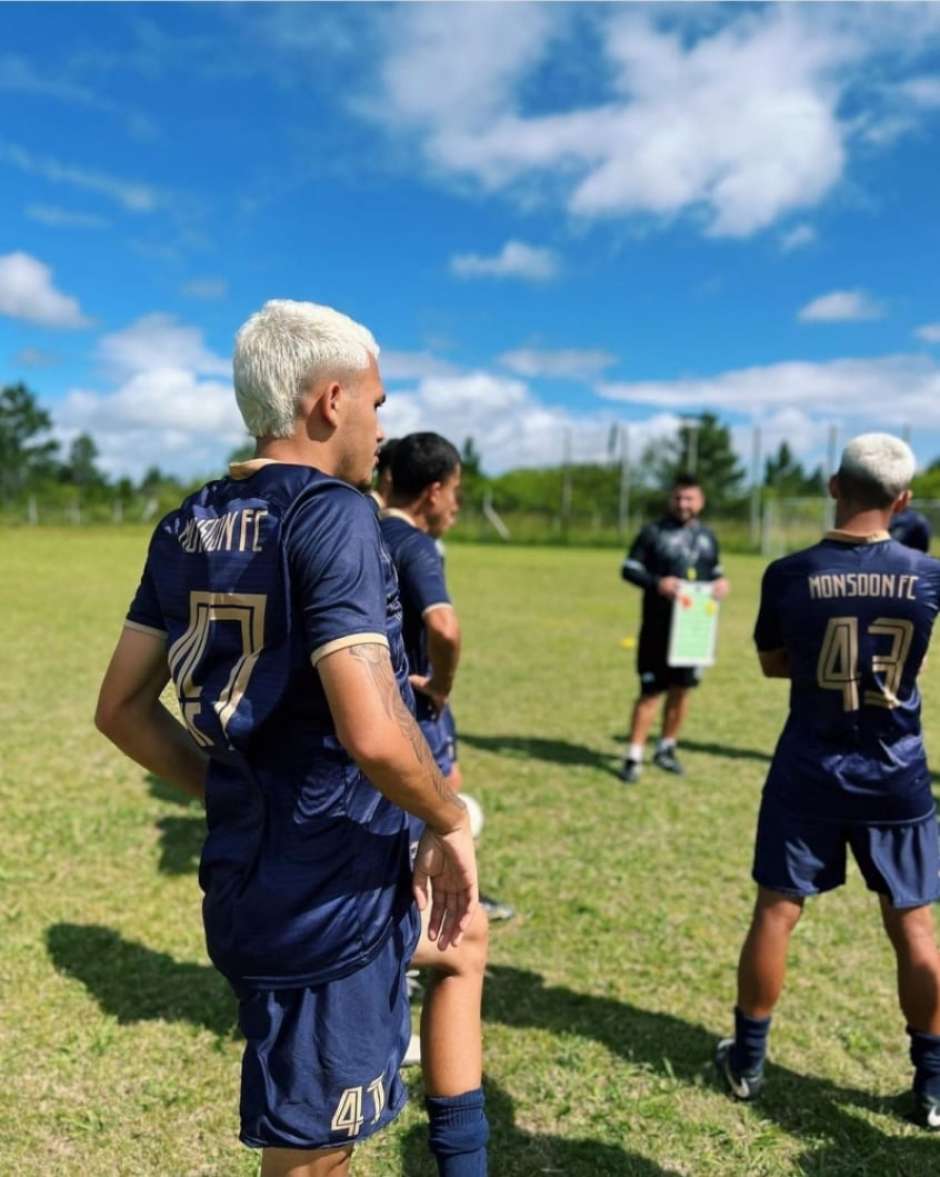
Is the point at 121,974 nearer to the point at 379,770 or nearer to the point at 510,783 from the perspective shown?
the point at 379,770

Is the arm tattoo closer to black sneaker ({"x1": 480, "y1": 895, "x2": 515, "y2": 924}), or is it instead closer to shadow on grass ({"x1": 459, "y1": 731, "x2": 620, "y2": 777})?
black sneaker ({"x1": 480, "y1": 895, "x2": 515, "y2": 924})

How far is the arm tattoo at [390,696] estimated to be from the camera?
158 cm

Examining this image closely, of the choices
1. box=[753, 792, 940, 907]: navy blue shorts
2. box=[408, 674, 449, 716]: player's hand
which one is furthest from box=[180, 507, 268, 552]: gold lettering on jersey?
box=[753, 792, 940, 907]: navy blue shorts

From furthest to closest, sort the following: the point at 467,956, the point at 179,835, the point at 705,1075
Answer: the point at 179,835 < the point at 705,1075 < the point at 467,956

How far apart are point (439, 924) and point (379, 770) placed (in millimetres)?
553

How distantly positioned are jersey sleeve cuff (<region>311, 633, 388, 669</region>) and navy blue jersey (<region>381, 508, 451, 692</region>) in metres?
1.87

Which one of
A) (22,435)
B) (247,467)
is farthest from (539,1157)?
(22,435)

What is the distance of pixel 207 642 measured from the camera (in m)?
1.72

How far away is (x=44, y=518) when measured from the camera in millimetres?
59438

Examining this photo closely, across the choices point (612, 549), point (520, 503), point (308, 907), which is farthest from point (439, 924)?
point (520, 503)

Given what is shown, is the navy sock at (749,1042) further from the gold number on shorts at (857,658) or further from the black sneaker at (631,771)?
the black sneaker at (631,771)

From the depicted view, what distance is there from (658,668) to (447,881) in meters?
5.30

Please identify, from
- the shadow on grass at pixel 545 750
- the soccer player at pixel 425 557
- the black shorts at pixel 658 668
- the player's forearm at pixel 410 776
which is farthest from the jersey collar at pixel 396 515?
the shadow on grass at pixel 545 750

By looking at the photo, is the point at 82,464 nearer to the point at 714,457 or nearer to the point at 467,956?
the point at 714,457
